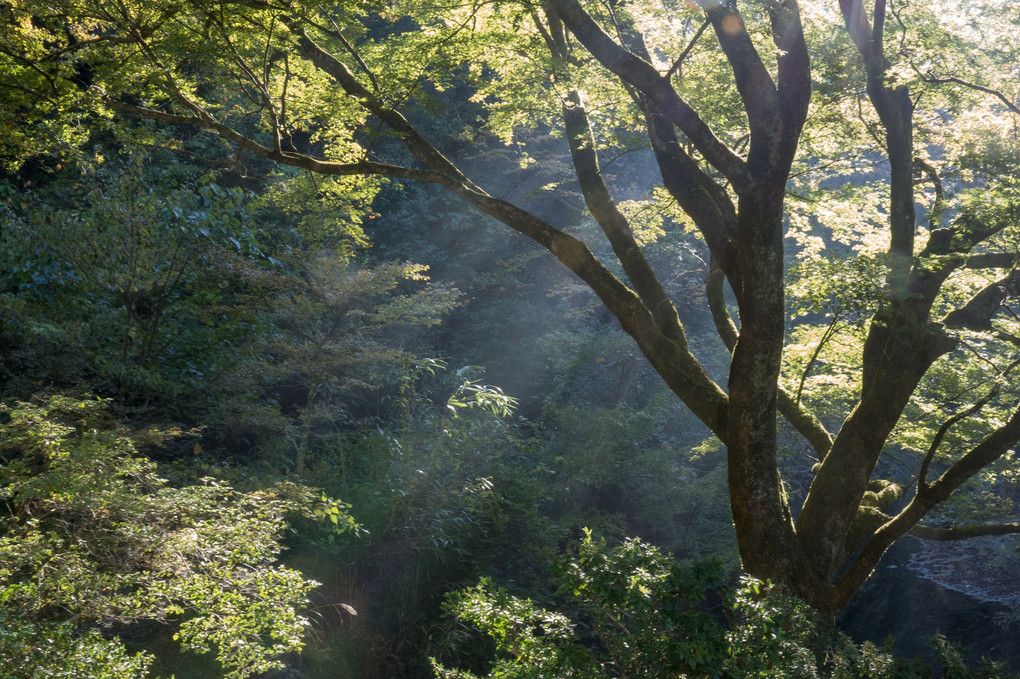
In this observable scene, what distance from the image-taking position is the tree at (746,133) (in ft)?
12.6

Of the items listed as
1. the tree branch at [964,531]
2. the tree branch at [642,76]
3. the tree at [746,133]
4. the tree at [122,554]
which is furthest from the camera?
the tree branch at [964,531]

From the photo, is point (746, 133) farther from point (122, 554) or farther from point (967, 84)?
point (122, 554)

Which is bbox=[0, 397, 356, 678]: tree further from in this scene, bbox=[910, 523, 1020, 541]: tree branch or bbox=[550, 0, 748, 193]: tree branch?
bbox=[910, 523, 1020, 541]: tree branch

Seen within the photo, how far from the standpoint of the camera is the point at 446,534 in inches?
238

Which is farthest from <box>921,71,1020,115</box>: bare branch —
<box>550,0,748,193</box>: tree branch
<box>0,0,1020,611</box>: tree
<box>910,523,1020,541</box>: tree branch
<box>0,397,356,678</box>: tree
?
<box>0,397,356,678</box>: tree

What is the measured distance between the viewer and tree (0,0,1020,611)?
12.6 feet

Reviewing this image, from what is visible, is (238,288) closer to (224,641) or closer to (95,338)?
(95,338)

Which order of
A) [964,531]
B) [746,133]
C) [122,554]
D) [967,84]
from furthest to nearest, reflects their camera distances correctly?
[746,133], [964,531], [967,84], [122,554]

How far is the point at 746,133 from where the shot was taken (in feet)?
19.4

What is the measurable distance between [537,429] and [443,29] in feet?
20.5

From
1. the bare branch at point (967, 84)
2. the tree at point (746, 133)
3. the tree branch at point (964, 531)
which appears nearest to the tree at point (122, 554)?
the tree at point (746, 133)

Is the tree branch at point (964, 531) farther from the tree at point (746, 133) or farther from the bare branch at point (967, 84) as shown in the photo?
the bare branch at point (967, 84)

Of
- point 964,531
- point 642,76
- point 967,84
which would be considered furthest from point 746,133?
point 964,531

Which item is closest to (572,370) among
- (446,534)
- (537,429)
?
(537,429)
